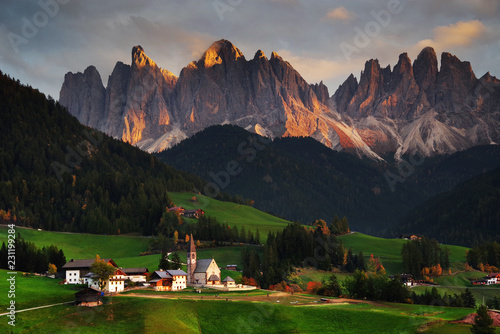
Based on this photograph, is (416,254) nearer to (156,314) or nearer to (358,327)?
(358,327)

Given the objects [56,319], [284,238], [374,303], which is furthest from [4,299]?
[284,238]

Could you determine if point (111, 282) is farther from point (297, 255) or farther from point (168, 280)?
point (297, 255)

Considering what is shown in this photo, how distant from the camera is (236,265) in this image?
18100 cm

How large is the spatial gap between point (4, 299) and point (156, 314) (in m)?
25.8

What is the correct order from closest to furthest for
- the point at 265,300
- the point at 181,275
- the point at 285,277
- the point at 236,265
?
the point at 265,300 → the point at 181,275 → the point at 285,277 → the point at 236,265

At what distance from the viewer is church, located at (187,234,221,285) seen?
472ft

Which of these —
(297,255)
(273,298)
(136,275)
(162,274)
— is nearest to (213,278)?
(162,274)

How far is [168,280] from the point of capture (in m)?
130

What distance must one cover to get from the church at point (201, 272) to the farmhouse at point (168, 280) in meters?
10.5

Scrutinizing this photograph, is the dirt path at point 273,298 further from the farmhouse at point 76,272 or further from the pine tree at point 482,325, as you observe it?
the pine tree at point 482,325

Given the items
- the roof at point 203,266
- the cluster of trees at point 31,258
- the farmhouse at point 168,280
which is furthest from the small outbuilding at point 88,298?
the roof at point 203,266

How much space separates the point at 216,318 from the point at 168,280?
31.5 metres

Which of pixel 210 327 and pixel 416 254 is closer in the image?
pixel 210 327

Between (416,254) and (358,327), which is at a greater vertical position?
(416,254)
